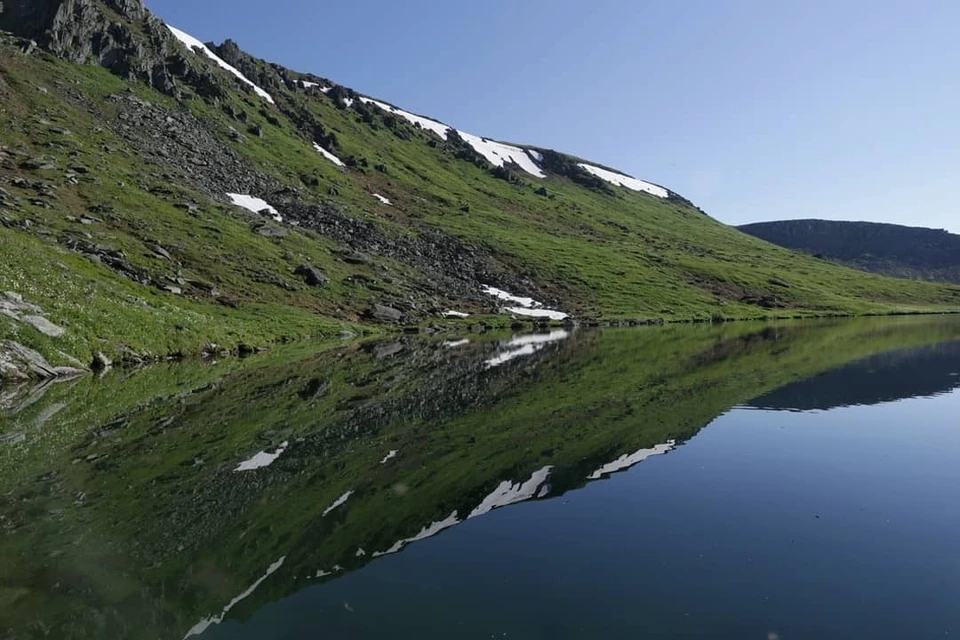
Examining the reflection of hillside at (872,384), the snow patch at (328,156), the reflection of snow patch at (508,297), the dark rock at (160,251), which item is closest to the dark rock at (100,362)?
the dark rock at (160,251)

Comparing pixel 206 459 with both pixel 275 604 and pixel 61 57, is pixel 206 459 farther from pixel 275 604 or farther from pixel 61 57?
pixel 61 57

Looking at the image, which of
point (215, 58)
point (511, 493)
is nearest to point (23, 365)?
point (511, 493)

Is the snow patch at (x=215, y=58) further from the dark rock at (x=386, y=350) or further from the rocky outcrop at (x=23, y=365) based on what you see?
the rocky outcrop at (x=23, y=365)

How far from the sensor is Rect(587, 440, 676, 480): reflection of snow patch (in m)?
19.3

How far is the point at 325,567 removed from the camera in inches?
480

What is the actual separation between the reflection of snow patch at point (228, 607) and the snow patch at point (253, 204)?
98318mm

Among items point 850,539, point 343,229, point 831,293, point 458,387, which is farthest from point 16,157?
point 831,293

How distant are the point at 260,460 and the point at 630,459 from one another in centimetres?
1241

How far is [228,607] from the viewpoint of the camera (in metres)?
10.6

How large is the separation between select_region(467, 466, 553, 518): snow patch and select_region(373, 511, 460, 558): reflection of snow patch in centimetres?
53

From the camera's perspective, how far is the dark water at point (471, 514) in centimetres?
1040

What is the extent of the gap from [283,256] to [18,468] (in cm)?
7015

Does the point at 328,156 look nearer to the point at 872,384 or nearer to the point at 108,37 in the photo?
the point at 108,37

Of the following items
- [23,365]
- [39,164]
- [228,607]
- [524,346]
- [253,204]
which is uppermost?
[253,204]
